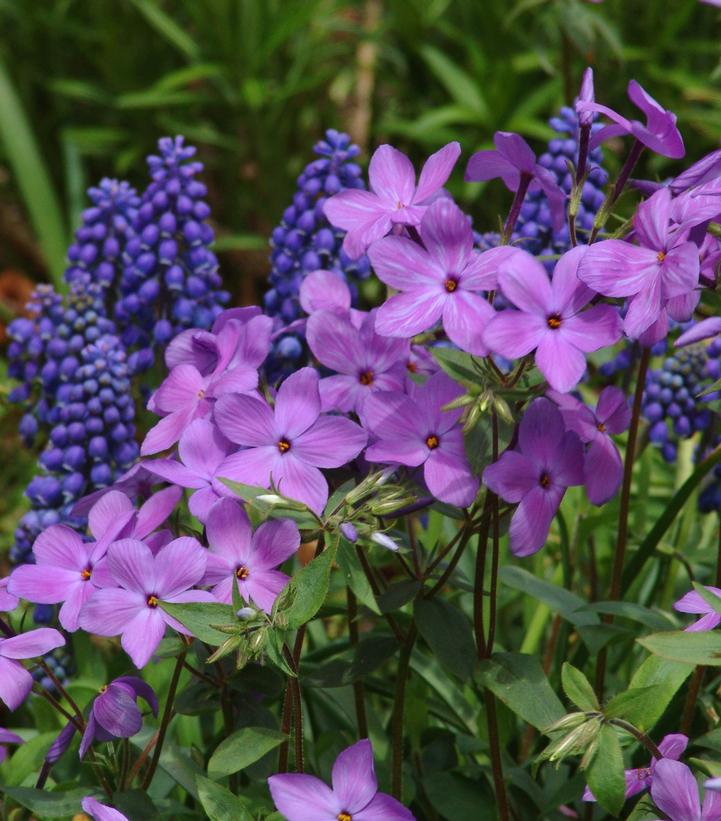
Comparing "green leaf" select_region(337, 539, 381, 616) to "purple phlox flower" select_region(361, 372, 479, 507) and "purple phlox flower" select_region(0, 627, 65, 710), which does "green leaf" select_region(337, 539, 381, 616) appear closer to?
"purple phlox flower" select_region(361, 372, 479, 507)

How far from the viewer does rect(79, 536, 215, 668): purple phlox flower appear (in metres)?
1.25

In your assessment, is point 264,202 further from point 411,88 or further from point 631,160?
point 631,160

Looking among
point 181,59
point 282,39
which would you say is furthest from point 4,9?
point 282,39

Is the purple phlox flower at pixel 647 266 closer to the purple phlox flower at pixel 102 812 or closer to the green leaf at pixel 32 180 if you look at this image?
the purple phlox flower at pixel 102 812

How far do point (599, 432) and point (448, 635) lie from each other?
0.31m

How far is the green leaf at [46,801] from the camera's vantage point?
1421 millimetres

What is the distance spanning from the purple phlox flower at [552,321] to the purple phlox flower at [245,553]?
12.4 inches

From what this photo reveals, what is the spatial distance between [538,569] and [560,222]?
906mm

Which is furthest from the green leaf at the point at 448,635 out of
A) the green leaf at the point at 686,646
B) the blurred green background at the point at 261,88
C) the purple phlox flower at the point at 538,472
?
the blurred green background at the point at 261,88

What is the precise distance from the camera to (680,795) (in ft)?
3.90

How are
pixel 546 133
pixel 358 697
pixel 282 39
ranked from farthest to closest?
1. pixel 282 39
2. pixel 546 133
3. pixel 358 697

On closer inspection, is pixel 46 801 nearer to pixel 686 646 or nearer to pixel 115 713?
pixel 115 713

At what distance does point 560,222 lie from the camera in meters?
1.45

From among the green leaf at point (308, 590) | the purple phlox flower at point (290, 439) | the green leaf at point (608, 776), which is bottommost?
the green leaf at point (608, 776)
